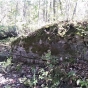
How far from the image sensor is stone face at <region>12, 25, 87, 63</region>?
517cm

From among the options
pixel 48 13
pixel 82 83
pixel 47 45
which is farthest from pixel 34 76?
pixel 48 13

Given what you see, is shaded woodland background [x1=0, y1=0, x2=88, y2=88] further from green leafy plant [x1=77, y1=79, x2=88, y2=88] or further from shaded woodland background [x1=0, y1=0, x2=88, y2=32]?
shaded woodland background [x1=0, y1=0, x2=88, y2=32]

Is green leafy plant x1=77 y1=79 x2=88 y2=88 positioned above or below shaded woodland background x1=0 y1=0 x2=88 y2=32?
below

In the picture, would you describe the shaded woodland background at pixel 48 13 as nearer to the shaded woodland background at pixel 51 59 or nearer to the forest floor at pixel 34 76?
the shaded woodland background at pixel 51 59

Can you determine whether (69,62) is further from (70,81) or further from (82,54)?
(70,81)

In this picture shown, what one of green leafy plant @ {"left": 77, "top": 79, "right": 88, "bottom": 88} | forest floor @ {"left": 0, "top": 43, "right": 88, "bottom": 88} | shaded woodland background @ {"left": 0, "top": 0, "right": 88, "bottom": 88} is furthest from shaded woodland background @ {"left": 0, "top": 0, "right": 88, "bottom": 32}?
green leafy plant @ {"left": 77, "top": 79, "right": 88, "bottom": 88}

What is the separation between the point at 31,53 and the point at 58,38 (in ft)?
3.75

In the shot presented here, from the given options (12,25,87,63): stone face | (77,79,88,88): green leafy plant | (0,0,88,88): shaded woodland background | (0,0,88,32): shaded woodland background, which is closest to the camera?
(77,79,88,88): green leafy plant

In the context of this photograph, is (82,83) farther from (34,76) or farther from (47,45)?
(47,45)

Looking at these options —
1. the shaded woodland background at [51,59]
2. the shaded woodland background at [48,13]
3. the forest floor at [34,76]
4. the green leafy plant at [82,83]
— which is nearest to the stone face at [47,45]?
the shaded woodland background at [51,59]

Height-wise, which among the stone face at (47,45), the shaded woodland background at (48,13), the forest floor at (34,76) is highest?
the shaded woodland background at (48,13)

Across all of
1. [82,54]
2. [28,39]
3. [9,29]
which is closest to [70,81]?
[82,54]

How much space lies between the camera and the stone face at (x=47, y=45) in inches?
203

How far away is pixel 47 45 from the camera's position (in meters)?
5.59
